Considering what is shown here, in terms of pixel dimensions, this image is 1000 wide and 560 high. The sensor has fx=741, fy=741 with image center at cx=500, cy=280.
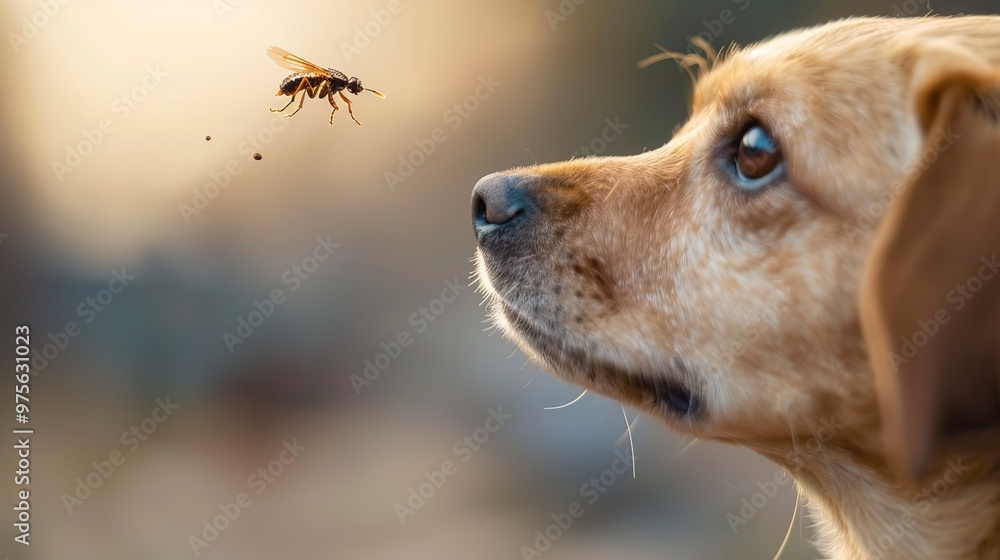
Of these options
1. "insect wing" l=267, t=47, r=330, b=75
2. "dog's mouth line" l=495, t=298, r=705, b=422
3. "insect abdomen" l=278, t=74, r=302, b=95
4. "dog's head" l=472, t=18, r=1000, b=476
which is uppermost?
"dog's head" l=472, t=18, r=1000, b=476

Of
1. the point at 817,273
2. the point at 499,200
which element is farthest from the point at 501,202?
the point at 817,273

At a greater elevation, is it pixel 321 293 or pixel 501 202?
pixel 501 202

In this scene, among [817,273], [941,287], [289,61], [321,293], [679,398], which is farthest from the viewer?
[321,293]

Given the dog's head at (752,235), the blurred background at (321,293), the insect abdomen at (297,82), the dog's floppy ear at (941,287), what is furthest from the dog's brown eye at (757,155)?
the blurred background at (321,293)

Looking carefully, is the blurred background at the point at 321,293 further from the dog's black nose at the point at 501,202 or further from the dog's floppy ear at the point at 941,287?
the dog's floppy ear at the point at 941,287

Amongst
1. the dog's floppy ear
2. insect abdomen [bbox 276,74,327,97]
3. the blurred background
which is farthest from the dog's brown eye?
the blurred background

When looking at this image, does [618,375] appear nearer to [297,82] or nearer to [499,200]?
[499,200]

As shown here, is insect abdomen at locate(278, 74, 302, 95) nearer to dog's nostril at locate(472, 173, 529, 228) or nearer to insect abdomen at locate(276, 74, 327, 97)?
insect abdomen at locate(276, 74, 327, 97)

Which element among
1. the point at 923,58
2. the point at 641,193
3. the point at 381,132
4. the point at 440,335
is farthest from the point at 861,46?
the point at 440,335

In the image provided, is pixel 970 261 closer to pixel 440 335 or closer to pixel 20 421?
pixel 440 335
